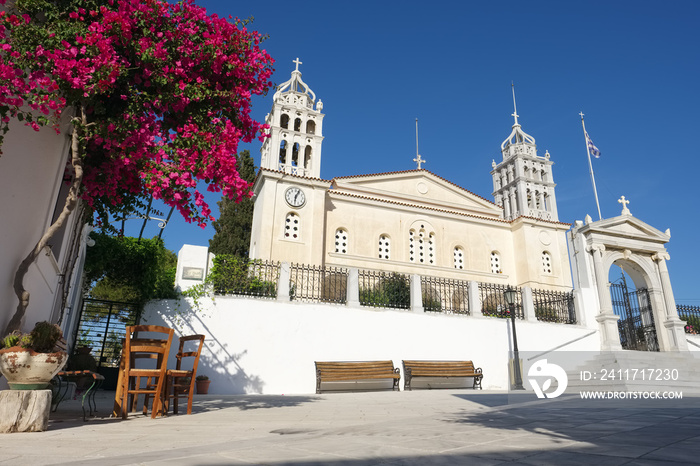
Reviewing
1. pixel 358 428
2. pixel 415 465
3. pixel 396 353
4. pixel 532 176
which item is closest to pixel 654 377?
pixel 396 353

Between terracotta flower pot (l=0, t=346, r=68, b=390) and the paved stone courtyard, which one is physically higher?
terracotta flower pot (l=0, t=346, r=68, b=390)

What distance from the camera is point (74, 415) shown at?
5.43 m

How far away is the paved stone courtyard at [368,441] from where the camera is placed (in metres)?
2.54

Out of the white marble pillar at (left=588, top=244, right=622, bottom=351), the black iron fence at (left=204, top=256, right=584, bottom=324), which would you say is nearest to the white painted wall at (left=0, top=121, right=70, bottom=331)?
the black iron fence at (left=204, top=256, right=584, bottom=324)

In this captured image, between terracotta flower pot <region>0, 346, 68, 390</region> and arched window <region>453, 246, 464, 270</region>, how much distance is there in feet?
75.3

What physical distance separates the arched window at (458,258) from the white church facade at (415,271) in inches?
3.4

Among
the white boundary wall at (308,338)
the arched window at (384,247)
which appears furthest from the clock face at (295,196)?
the white boundary wall at (308,338)

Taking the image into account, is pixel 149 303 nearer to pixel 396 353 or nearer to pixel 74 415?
pixel 74 415

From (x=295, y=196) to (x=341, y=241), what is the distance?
3629mm

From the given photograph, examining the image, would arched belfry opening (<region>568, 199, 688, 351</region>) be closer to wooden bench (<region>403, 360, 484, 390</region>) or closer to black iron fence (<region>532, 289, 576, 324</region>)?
black iron fence (<region>532, 289, 576, 324</region>)

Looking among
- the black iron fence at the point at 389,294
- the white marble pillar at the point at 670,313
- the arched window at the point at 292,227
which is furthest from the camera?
the arched window at the point at 292,227

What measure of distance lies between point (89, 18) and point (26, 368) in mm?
4244

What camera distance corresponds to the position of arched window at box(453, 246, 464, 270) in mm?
25403

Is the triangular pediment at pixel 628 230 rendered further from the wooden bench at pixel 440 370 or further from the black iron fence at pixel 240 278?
the black iron fence at pixel 240 278
